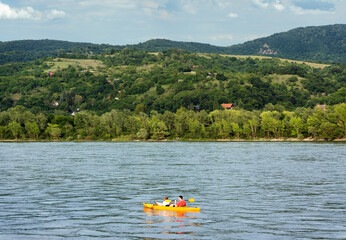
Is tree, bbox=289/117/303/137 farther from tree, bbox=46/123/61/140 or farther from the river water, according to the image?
tree, bbox=46/123/61/140

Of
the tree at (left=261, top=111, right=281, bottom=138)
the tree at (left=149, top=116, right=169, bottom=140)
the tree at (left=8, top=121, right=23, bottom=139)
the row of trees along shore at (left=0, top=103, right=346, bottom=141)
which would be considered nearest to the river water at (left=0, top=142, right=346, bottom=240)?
the row of trees along shore at (left=0, top=103, right=346, bottom=141)

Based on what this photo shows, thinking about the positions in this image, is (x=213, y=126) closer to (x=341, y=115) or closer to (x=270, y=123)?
(x=270, y=123)

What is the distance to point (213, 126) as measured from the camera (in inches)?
7224

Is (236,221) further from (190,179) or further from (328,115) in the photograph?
(328,115)

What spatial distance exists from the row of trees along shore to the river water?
72287 mm

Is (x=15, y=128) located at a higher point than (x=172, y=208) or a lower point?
higher

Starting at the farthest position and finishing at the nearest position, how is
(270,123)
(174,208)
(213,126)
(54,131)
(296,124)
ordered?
(54,131) < (213,126) < (270,123) < (296,124) < (174,208)

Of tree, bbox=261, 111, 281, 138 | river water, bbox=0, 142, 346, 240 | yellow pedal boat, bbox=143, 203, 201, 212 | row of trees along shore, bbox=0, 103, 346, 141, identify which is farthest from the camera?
tree, bbox=261, 111, 281, 138

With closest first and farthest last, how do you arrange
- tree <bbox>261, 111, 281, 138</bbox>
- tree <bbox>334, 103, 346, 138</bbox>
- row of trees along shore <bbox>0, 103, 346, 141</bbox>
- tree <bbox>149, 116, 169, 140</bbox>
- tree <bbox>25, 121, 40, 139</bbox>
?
tree <bbox>334, 103, 346, 138</bbox>, row of trees along shore <bbox>0, 103, 346, 141</bbox>, tree <bbox>261, 111, 281, 138</bbox>, tree <bbox>149, 116, 169, 140</bbox>, tree <bbox>25, 121, 40, 139</bbox>

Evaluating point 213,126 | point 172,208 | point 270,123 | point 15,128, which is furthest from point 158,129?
point 172,208

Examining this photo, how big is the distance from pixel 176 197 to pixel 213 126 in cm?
13383

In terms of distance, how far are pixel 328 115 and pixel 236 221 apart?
401 ft

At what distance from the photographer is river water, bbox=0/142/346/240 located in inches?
1420

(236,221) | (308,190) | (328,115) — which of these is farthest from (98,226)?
(328,115)
